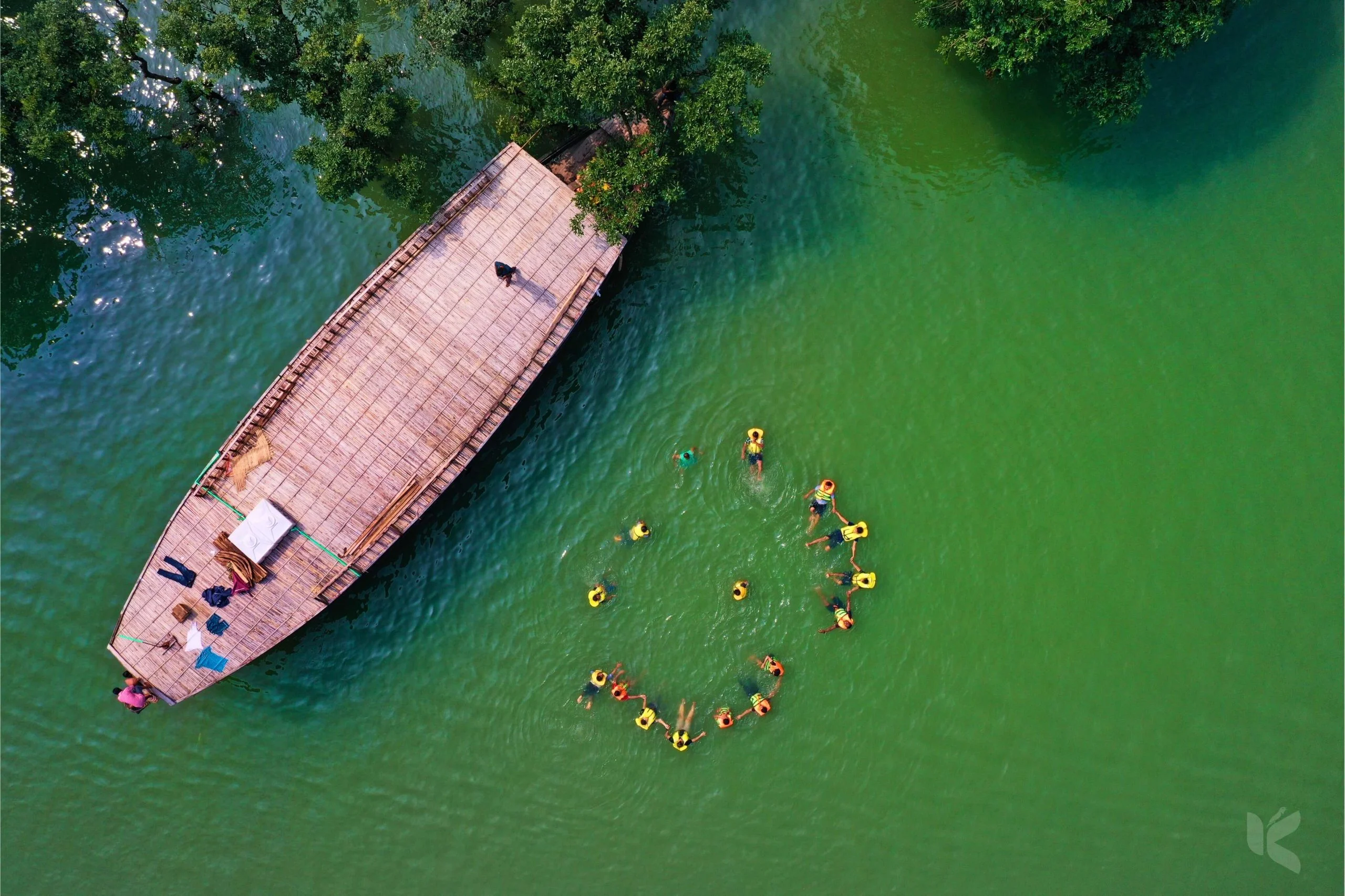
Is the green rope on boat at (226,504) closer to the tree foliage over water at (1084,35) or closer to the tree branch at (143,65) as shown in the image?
the tree branch at (143,65)

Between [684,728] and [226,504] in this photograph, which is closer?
[226,504]

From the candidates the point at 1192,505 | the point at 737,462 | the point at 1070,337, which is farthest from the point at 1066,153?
the point at 737,462

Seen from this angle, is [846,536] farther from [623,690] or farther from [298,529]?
[298,529]

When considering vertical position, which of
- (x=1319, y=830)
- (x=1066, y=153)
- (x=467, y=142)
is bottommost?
(x=1319, y=830)

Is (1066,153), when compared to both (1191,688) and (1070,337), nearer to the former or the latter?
(1070,337)

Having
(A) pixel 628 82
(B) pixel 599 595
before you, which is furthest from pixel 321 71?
(B) pixel 599 595

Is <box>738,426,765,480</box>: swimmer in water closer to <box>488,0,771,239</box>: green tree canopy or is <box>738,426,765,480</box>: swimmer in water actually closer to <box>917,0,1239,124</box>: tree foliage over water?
<box>488,0,771,239</box>: green tree canopy
